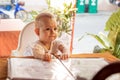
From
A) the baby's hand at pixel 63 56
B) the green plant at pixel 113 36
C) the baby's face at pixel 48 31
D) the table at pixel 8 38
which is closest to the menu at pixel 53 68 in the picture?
the baby's hand at pixel 63 56

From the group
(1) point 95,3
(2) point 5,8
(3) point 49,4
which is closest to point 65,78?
(3) point 49,4

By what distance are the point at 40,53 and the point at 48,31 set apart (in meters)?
0.12

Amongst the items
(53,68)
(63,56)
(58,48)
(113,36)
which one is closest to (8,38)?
(113,36)

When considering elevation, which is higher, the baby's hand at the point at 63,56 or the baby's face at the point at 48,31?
the baby's face at the point at 48,31

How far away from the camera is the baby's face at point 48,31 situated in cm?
128

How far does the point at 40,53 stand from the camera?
1.26 m

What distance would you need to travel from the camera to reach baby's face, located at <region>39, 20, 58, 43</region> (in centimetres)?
128

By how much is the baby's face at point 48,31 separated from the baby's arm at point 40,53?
0.16ft

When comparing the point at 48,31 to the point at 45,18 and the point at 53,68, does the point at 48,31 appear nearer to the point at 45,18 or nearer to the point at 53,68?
the point at 45,18

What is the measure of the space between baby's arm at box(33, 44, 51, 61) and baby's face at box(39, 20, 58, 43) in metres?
0.05

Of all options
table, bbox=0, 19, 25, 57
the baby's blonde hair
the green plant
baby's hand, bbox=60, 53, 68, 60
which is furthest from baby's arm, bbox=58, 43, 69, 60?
table, bbox=0, 19, 25, 57

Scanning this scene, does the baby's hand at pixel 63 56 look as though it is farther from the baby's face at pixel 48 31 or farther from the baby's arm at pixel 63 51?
the baby's face at pixel 48 31

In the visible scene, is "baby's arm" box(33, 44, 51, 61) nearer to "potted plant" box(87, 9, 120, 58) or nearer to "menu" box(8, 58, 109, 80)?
→ "menu" box(8, 58, 109, 80)

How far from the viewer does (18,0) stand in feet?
15.9
